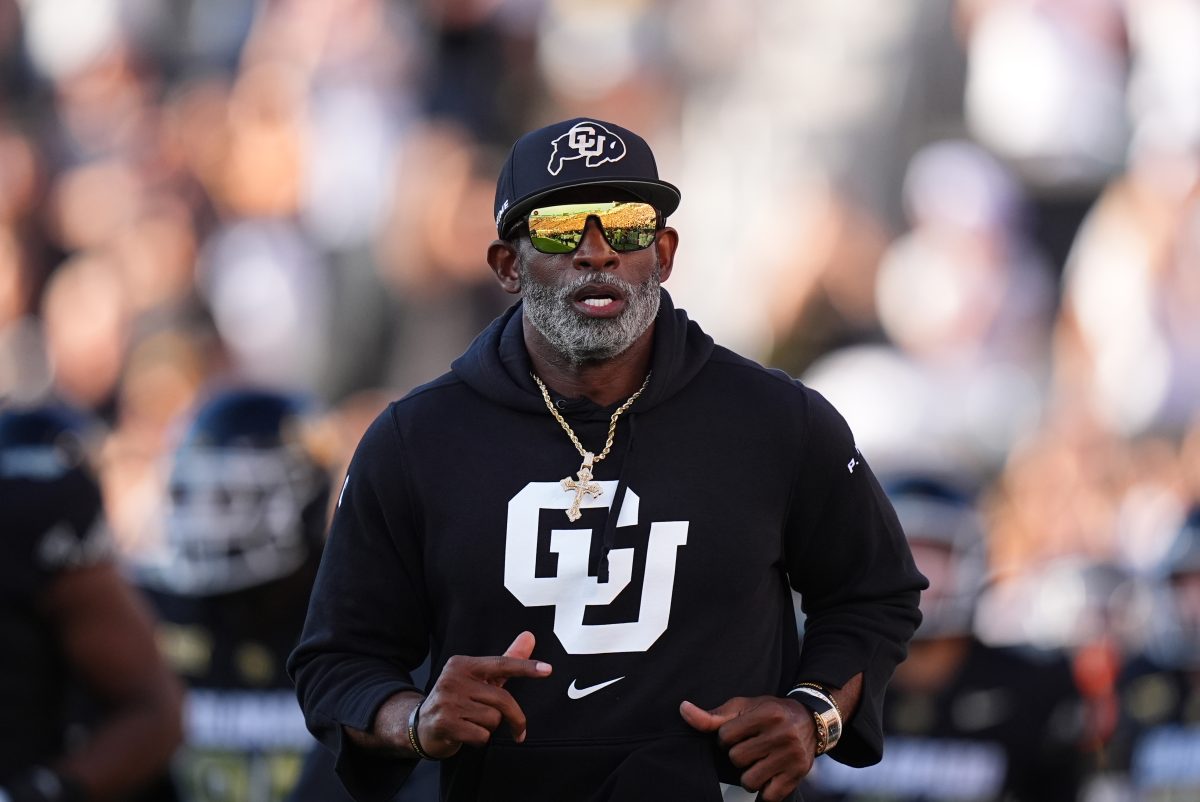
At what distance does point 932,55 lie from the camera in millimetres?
13078

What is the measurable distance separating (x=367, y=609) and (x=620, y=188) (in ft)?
2.61

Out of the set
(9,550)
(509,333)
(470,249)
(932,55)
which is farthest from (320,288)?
(509,333)

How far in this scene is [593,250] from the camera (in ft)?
11.1

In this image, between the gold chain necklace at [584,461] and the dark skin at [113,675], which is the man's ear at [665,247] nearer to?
the gold chain necklace at [584,461]

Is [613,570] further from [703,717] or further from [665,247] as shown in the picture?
[665,247]

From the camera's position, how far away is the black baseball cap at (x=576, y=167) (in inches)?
132

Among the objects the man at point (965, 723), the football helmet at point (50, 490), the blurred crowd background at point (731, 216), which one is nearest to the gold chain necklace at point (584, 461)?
the football helmet at point (50, 490)

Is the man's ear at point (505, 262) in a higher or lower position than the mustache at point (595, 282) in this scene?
higher

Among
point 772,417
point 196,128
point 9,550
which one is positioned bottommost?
point 9,550

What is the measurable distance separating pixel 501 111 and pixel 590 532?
10164mm

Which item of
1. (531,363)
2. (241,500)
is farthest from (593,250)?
(241,500)

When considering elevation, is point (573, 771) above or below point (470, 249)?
below

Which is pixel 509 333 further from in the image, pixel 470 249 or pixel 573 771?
pixel 470 249

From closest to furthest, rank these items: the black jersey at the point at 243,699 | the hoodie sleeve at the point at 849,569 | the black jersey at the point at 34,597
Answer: the hoodie sleeve at the point at 849,569, the black jersey at the point at 34,597, the black jersey at the point at 243,699
